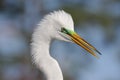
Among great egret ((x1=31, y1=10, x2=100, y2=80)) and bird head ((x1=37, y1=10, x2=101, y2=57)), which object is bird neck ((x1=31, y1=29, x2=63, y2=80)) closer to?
great egret ((x1=31, y1=10, x2=100, y2=80))

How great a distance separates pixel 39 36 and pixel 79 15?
39.6 ft

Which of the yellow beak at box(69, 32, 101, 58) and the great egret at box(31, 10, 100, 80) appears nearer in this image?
the great egret at box(31, 10, 100, 80)

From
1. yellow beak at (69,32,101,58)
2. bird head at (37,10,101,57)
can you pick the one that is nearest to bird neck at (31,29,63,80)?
bird head at (37,10,101,57)

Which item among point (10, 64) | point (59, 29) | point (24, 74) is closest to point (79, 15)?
point (10, 64)

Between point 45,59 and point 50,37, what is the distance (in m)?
0.31

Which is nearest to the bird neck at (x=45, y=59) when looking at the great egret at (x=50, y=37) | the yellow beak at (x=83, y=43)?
the great egret at (x=50, y=37)

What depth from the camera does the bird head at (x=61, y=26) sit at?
271 inches

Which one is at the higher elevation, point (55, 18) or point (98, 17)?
point (55, 18)

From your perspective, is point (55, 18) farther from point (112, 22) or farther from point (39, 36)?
point (112, 22)

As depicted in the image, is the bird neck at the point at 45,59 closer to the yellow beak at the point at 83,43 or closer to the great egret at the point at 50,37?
the great egret at the point at 50,37

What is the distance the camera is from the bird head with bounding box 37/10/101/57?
6891 mm

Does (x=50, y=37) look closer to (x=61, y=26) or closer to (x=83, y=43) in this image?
(x=61, y=26)

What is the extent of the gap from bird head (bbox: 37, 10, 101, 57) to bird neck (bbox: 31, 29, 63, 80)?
0.46 feet

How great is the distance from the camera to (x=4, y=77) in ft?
56.4
